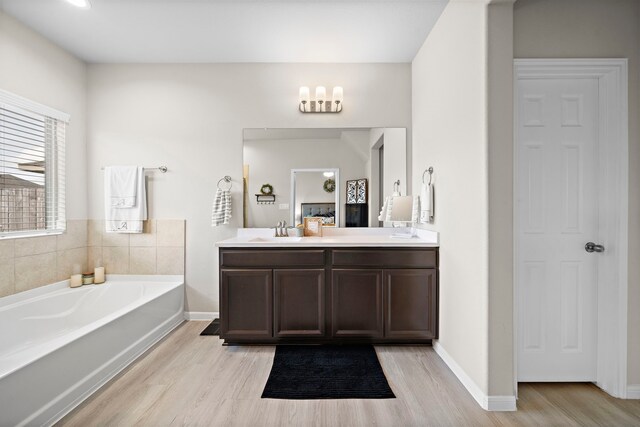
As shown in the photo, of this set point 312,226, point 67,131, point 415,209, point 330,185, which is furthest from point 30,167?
point 415,209

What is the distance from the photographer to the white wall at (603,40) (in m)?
1.90

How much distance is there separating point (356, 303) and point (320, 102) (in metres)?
1.93

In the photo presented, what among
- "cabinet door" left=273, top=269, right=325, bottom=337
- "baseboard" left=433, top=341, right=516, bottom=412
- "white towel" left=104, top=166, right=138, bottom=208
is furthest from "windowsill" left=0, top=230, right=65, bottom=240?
"baseboard" left=433, top=341, right=516, bottom=412

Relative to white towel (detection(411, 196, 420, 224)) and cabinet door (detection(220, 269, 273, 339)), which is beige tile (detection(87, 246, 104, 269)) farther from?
white towel (detection(411, 196, 420, 224))

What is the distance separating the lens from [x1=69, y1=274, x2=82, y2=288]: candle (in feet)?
9.70

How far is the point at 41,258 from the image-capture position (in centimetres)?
272

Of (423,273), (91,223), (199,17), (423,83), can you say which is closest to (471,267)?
(423,273)

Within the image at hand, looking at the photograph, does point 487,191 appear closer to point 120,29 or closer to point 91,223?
point 120,29

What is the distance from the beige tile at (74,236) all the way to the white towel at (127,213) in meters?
0.24

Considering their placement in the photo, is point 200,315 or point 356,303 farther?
point 200,315

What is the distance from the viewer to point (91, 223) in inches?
128

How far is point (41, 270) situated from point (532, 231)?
3.74 metres

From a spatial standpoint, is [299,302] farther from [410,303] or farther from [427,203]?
[427,203]

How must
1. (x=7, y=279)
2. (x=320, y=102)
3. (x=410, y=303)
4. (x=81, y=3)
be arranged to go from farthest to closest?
(x=320, y=102) < (x=410, y=303) < (x=7, y=279) < (x=81, y=3)
